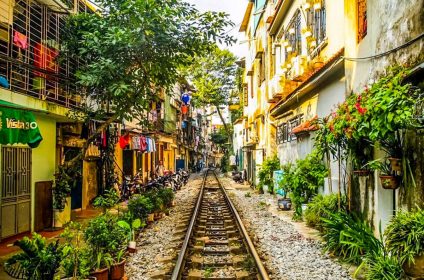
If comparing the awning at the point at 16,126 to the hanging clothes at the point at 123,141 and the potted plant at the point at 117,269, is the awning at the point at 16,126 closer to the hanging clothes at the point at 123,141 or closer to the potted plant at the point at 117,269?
the potted plant at the point at 117,269

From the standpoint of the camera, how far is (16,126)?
22.9 ft

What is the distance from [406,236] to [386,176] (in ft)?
4.49

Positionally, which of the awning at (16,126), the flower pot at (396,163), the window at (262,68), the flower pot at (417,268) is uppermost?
the window at (262,68)

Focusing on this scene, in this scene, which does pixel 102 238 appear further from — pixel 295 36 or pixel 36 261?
pixel 295 36

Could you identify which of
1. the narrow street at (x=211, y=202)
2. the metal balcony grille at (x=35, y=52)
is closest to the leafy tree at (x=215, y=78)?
the narrow street at (x=211, y=202)

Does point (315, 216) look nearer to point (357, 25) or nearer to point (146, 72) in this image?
point (357, 25)

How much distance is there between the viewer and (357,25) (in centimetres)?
803

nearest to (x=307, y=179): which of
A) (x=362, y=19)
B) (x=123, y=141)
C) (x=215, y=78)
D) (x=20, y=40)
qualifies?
(x=362, y=19)

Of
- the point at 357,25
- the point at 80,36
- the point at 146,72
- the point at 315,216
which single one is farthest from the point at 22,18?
the point at 315,216

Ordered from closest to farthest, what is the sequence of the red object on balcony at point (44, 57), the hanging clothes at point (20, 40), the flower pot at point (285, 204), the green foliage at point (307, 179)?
the hanging clothes at point (20, 40)
the red object on balcony at point (44, 57)
the green foliage at point (307, 179)
the flower pot at point (285, 204)

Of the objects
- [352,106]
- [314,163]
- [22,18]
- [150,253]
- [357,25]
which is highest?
[22,18]

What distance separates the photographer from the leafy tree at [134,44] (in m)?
9.64

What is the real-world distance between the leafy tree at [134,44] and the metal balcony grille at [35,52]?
408 mm

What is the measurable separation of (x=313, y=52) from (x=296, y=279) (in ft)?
27.4
